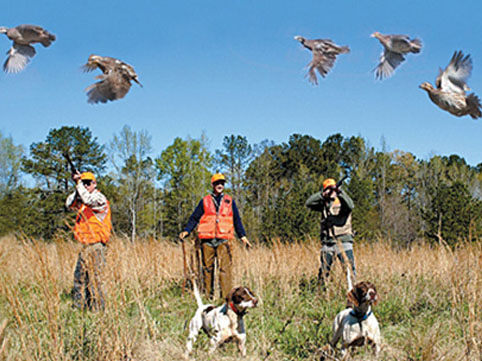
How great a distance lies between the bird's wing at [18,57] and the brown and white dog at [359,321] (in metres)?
3.46

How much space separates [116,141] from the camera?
20938 mm

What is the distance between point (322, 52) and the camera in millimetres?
3811

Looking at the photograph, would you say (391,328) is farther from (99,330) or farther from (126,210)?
(126,210)

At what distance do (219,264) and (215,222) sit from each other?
60cm

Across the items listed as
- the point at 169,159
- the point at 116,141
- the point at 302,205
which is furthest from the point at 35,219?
the point at 169,159

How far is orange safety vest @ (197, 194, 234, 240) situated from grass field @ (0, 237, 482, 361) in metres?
0.91

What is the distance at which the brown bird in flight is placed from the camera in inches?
139

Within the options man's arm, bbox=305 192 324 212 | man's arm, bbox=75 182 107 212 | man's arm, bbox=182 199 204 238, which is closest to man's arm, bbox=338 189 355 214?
man's arm, bbox=305 192 324 212

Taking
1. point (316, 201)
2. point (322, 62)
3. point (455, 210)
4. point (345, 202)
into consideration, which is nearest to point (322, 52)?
point (322, 62)

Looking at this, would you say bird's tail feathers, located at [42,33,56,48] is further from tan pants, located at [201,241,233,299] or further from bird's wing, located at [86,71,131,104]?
tan pants, located at [201,241,233,299]

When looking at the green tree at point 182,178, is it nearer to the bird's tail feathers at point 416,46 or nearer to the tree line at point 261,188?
the tree line at point 261,188

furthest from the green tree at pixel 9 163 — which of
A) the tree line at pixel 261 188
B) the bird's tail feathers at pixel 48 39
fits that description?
the bird's tail feathers at pixel 48 39

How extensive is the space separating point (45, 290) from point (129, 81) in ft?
A: 5.89

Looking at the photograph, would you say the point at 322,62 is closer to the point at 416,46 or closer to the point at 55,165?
the point at 416,46
